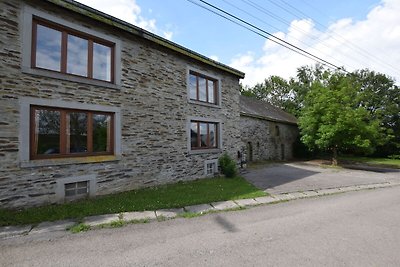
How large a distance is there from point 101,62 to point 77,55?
82 centimetres

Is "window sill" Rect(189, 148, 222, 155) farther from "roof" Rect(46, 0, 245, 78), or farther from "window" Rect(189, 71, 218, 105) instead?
"roof" Rect(46, 0, 245, 78)

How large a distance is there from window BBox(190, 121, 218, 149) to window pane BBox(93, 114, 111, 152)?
13.8ft

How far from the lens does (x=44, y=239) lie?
435 cm

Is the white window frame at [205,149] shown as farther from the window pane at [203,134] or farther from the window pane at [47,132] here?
the window pane at [47,132]

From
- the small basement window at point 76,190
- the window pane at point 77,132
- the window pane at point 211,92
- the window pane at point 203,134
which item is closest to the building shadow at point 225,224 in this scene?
the small basement window at point 76,190

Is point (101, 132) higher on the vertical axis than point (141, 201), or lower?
higher

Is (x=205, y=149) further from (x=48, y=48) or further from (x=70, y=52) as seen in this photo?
→ (x=48, y=48)

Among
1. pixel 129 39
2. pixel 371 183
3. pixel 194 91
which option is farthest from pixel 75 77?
pixel 371 183

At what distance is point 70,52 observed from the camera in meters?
7.21

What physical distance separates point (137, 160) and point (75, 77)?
143 inches

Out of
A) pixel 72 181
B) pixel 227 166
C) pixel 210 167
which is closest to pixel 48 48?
pixel 72 181

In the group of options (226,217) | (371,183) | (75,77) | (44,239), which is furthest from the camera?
(371,183)

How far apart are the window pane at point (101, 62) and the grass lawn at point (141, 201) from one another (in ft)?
14.2

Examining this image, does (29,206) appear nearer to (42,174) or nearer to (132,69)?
(42,174)
